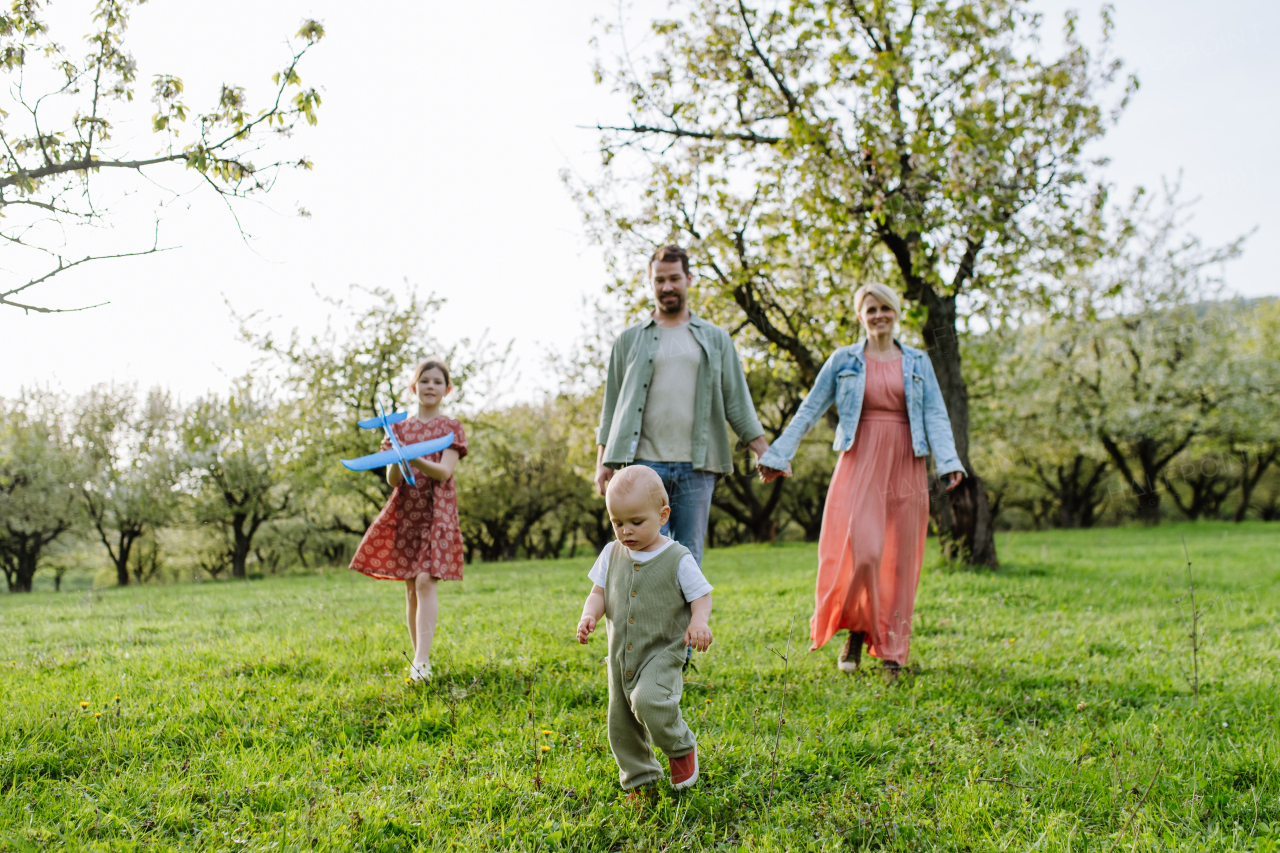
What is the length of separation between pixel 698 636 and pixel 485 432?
2242 centimetres

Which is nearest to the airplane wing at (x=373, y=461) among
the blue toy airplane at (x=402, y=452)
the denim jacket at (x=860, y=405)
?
the blue toy airplane at (x=402, y=452)

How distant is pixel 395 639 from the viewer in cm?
619

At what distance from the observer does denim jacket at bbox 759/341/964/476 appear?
5.29m

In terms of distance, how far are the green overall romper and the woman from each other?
2.07 m

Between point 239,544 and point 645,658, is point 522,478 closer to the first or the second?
point 239,544

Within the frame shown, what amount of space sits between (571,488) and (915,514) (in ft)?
94.6

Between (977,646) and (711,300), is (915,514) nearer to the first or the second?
(977,646)

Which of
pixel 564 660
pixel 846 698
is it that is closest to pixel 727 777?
pixel 846 698

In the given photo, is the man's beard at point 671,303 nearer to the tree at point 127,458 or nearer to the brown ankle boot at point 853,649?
the brown ankle boot at point 853,649

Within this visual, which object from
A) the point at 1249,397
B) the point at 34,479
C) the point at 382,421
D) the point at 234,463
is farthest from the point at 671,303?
the point at 34,479

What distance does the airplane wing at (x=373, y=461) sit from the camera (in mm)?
4089

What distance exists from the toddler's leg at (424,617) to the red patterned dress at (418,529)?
2.6 inches

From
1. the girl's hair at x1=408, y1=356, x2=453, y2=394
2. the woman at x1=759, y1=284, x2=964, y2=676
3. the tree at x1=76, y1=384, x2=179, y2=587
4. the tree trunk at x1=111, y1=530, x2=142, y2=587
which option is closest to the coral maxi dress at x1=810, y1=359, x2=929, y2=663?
the woman at x1=759, y1=284, x2=964, y2=676

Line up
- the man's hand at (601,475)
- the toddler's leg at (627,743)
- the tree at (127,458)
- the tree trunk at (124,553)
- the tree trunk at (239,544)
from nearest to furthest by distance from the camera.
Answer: the toddler's leg at (627,743), the man's hand at (601,475), the tree trunk at (239,544), the tree at (127,458), the tree trunk at (124,553)
